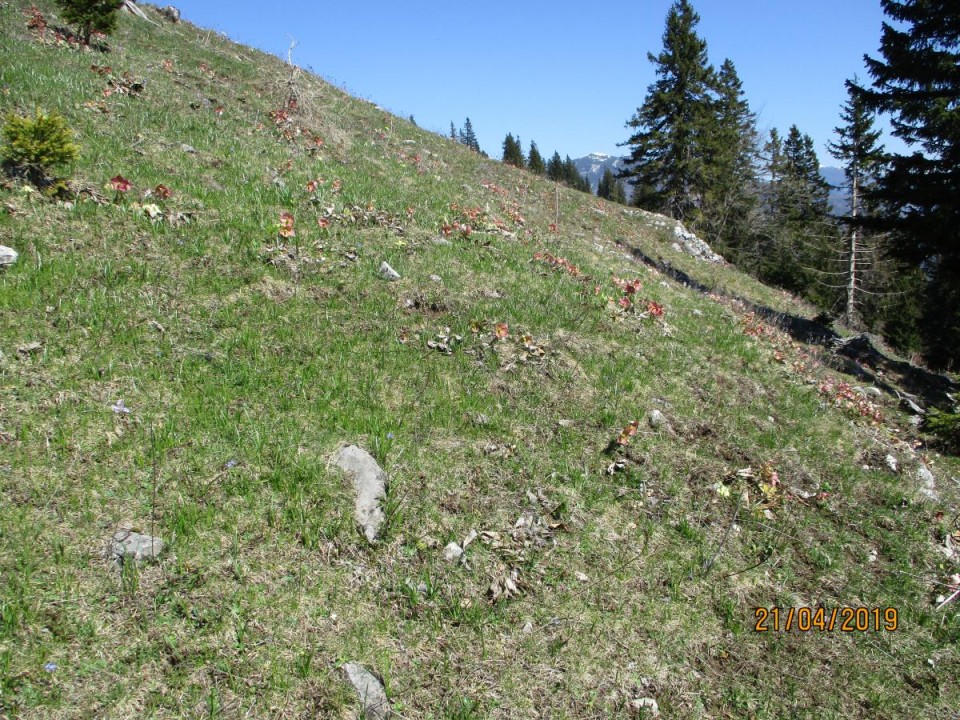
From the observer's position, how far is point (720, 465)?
6488 millimetres

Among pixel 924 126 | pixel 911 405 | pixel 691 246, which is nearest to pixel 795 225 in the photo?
pixel 691 246

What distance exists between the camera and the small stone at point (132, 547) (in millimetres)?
3766

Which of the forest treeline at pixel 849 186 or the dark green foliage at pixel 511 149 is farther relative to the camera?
the dark green foliage at pixel 511 149

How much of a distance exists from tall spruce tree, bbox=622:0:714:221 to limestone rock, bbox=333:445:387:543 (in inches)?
1473

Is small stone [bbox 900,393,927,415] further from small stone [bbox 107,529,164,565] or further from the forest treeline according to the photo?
small stone [bbox 107,529,164,565]

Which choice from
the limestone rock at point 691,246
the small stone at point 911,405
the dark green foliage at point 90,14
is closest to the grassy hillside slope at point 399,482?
the small stone at point 911,405

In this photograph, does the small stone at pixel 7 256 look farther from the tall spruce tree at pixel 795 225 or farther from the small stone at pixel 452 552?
the tall spruce tree at pixel 795 225

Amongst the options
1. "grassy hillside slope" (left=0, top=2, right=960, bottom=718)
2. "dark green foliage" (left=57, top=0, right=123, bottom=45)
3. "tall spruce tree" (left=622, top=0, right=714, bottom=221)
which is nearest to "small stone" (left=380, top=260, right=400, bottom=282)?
"grassy hillside slope" (left=0, top=2, right=960, bottom=718)

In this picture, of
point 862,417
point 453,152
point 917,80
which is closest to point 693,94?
→ point 453,152

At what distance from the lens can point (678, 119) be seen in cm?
3606
